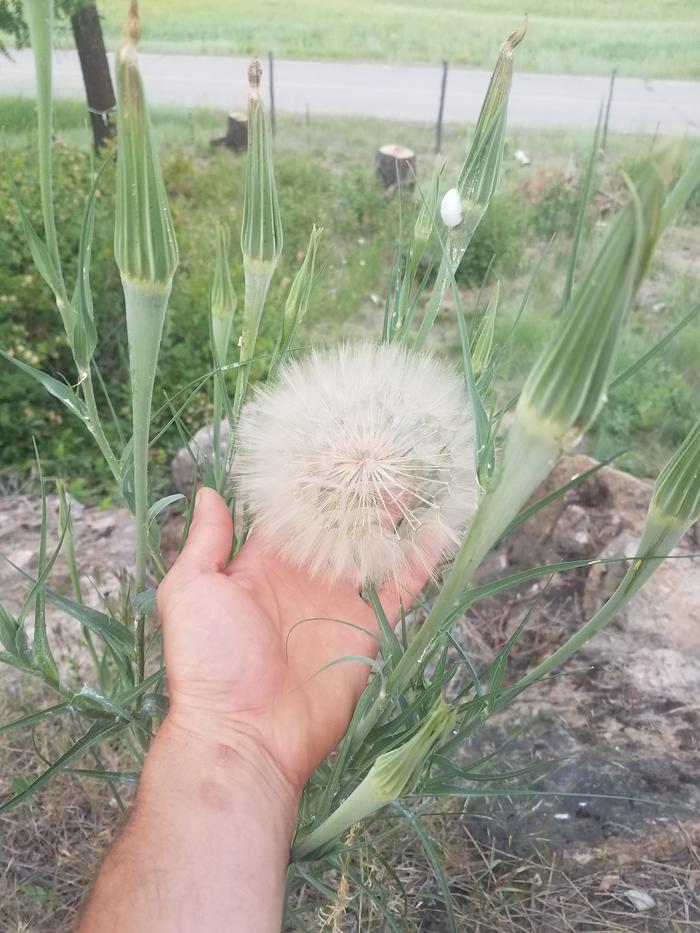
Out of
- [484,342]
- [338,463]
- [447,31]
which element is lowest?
[338,463]

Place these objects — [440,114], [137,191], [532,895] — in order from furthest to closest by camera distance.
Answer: [440,114], [532,895], [137,191]

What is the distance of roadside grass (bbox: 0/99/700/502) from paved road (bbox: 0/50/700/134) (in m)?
0.20

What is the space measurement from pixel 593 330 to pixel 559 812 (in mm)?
1155

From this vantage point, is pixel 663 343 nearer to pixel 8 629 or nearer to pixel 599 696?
pixel 8 629

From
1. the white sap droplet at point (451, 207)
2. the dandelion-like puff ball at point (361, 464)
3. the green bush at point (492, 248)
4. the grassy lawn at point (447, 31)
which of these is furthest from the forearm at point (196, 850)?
the green bush at point (492, 248)

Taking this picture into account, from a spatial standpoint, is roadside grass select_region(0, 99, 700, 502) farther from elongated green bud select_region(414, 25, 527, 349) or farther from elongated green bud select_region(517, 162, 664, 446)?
elongated green bud select_region(517, 162, 664, 446)

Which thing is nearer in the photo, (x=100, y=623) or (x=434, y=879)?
(x=100, y=623)

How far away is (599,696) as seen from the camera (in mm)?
1436

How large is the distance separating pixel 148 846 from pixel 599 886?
0.84 m

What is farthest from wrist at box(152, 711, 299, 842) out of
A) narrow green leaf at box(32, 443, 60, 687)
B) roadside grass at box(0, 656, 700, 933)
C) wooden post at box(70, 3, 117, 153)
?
wooden post at box(70, 3, 117, 153)

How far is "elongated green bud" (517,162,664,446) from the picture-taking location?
31 centimetres

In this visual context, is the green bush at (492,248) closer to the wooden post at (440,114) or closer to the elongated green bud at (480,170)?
the wooden post at (440,114)

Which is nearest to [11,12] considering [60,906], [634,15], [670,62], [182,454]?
[182,454]

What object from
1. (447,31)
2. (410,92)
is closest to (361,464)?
(447,31)
